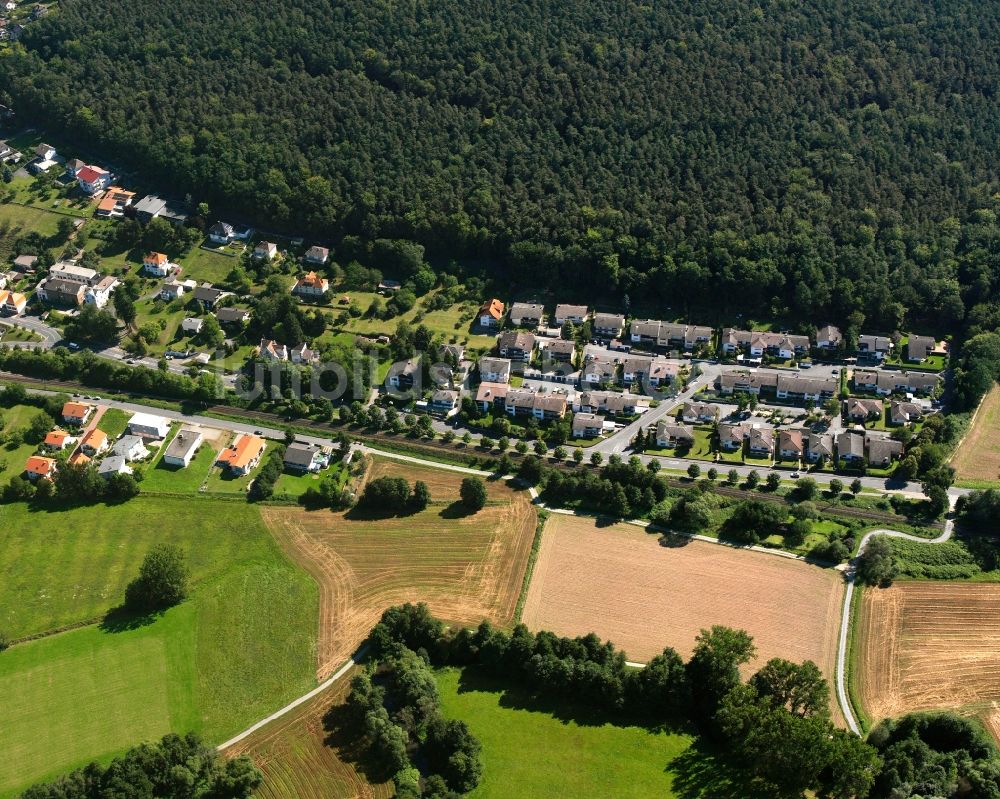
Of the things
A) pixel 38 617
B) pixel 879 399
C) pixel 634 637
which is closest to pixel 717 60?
pixel 879 399

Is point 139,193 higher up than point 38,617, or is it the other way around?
point 139,193

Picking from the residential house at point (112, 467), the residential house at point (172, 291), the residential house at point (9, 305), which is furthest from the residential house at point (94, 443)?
the residential house at point (9, 305)

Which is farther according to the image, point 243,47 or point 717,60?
point 243,47

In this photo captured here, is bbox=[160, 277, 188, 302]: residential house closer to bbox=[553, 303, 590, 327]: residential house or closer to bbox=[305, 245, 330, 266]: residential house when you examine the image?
bbox=[305, 245, 330, 266]: residential house

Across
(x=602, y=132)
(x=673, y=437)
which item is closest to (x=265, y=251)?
(x=602, y=132)

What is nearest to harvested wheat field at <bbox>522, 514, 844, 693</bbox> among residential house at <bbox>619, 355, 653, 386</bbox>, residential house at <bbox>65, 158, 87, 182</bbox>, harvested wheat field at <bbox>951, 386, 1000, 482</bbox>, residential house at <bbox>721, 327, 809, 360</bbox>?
harvested wheat field at <bbox>951, 386, 1000, 482</bbox>

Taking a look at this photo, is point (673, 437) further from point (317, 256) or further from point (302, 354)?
point (317, 256)

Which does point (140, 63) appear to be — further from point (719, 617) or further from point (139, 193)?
point (719, 617)
